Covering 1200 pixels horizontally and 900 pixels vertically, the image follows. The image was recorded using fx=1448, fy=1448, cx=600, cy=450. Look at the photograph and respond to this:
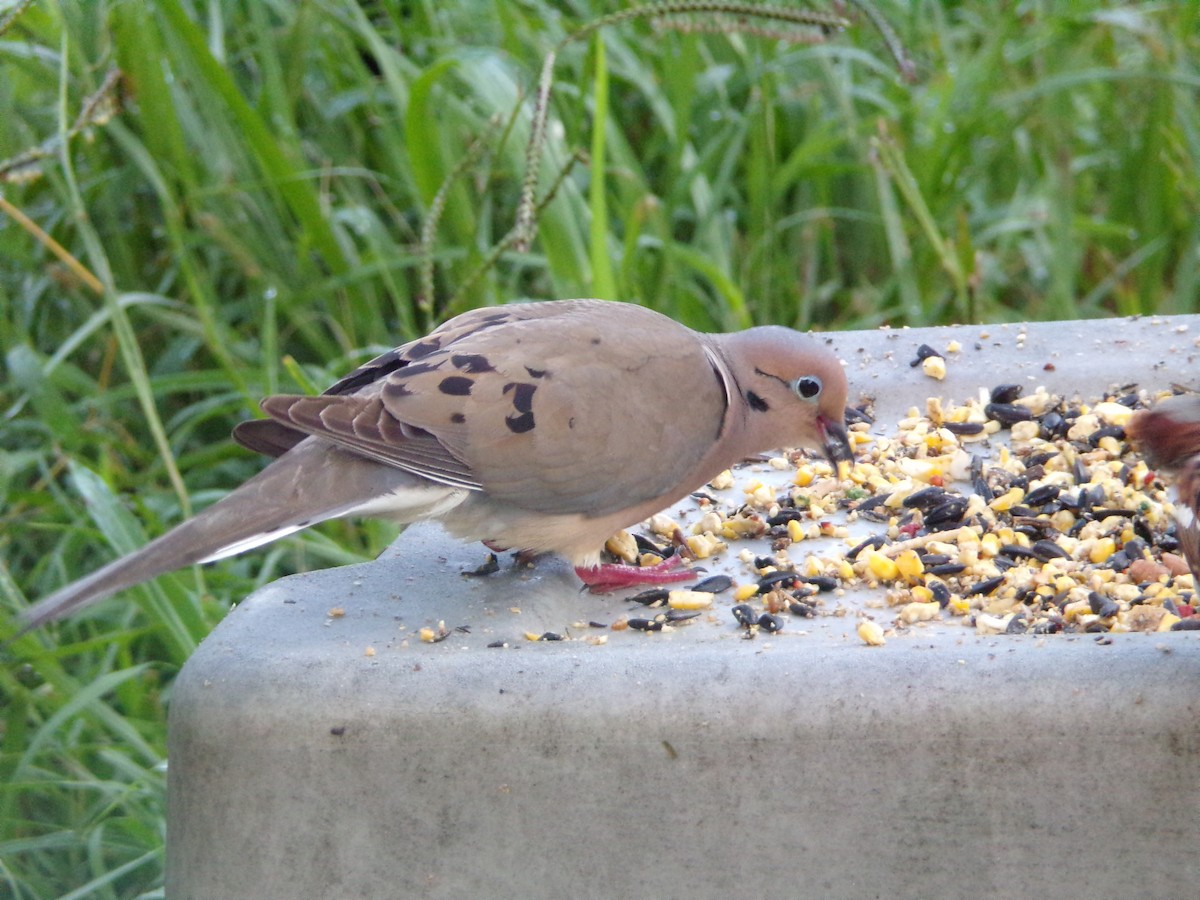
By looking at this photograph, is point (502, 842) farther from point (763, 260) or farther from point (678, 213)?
point (678, 213)

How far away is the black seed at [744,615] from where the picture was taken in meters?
2.04

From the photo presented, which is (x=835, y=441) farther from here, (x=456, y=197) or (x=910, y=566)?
(x=456, y=197)

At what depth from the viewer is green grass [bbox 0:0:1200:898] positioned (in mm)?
3664

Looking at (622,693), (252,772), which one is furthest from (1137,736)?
(252,772)

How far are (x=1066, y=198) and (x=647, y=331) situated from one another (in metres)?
2.41

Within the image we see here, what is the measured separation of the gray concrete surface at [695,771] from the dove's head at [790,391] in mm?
709

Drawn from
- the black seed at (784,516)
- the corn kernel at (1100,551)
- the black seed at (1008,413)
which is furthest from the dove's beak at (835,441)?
the corn kernel at (1100,551)

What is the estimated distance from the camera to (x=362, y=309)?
4.14 metres

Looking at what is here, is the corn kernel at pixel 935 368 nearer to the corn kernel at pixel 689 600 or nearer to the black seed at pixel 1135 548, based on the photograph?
the black seed at pixel 1135 548

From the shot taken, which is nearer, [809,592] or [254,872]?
[254,872]

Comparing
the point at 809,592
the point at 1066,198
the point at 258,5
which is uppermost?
the point at 258,5

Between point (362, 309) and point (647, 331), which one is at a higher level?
point (647, 331)

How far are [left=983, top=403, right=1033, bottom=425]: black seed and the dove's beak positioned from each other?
354mm

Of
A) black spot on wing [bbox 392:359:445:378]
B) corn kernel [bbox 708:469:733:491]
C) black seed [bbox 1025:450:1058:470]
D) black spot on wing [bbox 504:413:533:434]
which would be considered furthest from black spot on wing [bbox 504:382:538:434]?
black seed [bbox 1025:450:1058:470]
